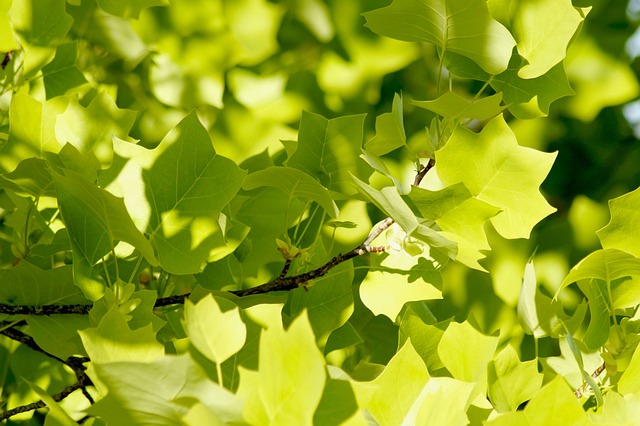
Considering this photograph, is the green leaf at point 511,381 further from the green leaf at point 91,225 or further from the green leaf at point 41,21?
the green leaf at point 41,21

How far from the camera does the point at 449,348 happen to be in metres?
0.36

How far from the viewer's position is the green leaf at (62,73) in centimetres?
53

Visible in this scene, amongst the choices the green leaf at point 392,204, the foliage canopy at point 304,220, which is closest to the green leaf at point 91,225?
the foliage canopy at point 304,220

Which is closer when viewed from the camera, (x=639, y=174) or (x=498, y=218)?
(x=498, y=218)

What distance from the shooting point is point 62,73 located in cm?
54

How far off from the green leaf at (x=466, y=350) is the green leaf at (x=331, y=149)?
0.34 ft

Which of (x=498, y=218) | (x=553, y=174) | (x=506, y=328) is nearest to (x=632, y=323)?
(x=498, y=218)

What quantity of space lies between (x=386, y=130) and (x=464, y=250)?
82mm

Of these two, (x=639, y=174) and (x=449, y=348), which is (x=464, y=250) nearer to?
(x=449, y=348)

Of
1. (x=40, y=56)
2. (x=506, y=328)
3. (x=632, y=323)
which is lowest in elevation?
(x=506, y=328)

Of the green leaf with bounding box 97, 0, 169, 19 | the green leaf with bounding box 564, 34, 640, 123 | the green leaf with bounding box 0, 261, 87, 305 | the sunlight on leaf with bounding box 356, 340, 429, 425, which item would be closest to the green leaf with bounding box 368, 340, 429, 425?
the sunlight on leaf with bounding box 356, 340, 429, 425

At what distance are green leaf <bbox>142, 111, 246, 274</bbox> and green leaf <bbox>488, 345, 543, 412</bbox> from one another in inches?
6.5

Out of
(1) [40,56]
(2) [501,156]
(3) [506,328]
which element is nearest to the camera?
(2) [501,156]

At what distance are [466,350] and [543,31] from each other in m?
0.18
